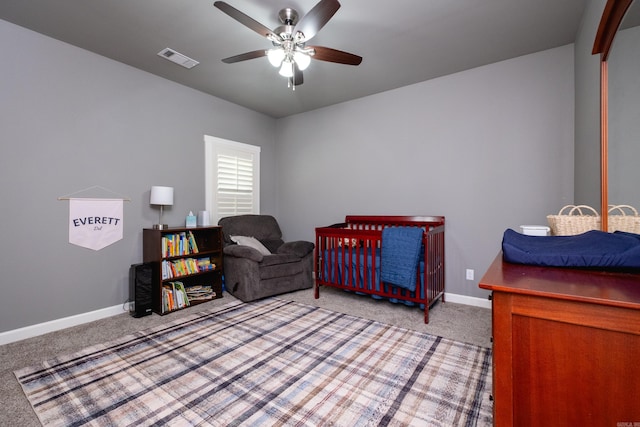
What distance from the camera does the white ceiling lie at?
1968 millimetres

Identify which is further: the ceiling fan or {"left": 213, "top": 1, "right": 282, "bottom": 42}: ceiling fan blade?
the ceiling fan

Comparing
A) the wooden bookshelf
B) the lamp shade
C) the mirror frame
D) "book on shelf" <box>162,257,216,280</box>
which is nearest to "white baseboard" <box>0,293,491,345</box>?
the wooden bookshelf

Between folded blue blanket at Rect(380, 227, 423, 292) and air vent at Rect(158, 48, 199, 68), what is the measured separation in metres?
2.54

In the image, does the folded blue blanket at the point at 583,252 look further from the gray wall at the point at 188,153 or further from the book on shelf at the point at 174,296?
the book on shelf at the point at 174,296

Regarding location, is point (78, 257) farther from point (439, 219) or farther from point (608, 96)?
point (608, 96)

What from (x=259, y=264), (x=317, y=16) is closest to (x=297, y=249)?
(x=259, y=264)

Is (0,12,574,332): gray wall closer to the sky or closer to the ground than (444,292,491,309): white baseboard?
closer to the sky

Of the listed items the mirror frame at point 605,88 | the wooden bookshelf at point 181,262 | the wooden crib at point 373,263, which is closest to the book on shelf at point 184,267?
the wooden bookshelf at point 181,262

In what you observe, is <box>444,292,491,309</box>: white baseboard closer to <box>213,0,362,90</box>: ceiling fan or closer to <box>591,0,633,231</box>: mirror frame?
<box>591,0,633,231</box>: mirror frame

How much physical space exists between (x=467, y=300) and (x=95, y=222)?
3.79 metres

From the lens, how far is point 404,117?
3.30 meters

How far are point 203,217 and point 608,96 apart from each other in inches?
136

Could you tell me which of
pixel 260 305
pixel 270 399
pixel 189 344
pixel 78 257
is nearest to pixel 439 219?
pixel 260 305

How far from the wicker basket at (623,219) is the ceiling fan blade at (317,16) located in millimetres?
1670
